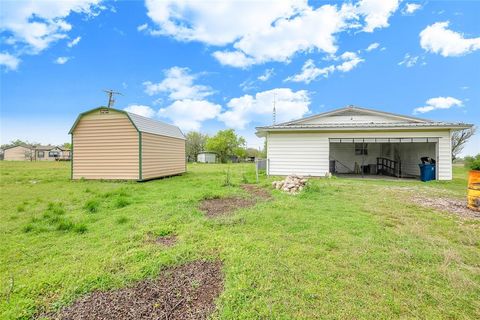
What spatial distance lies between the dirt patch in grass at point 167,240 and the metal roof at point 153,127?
7.99 meters

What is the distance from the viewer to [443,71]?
12.7 metres

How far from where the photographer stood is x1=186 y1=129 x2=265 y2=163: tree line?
44812 millimetres

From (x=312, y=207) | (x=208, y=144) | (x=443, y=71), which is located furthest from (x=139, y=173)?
(x=208, y=144)

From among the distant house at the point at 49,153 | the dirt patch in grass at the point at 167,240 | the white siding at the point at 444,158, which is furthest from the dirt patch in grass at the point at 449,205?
the distant house at the point at 49,153

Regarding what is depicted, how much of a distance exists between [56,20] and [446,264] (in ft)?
46.6

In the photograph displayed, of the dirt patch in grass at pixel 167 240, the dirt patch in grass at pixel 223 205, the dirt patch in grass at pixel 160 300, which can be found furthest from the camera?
the dirt patch in grass at pixel 223 205

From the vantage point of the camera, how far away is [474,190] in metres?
5.23

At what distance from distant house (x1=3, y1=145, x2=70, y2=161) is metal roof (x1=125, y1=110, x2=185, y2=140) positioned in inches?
1995

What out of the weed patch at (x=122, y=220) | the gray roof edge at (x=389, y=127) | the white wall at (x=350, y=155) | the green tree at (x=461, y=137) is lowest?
the weed patch at (x=122, y=220)

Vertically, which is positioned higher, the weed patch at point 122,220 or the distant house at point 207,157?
the distant house at point 207,157

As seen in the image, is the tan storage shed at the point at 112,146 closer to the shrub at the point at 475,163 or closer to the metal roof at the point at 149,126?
the metal roof at the point at 149,126

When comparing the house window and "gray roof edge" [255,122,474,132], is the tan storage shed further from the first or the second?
the house window

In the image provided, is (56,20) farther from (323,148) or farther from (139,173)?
(323,148)

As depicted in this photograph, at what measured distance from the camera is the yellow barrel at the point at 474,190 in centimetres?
507
